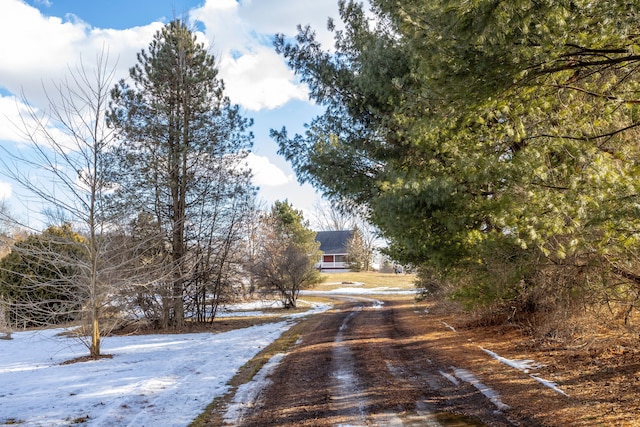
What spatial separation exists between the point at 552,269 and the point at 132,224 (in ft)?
38.7

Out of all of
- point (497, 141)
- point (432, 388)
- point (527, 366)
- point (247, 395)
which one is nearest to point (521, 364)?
point (527, 366)

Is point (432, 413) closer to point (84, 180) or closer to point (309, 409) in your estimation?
point (309, 409)

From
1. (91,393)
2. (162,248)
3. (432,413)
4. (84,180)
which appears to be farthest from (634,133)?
(162,248)

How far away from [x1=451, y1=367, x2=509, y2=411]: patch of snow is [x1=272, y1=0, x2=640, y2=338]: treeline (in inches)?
74.1

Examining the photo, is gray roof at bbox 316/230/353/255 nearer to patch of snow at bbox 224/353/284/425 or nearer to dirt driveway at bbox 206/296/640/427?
dirt driveway at bbox 206/296/640/427

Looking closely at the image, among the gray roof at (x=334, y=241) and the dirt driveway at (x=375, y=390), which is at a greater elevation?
the gray roof at (x=334, y=241)

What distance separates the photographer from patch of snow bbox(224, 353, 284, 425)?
5.71 m

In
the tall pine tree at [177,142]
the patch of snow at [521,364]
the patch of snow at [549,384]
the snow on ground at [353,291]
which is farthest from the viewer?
the snow on ground at [353,291]

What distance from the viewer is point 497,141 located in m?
8.14

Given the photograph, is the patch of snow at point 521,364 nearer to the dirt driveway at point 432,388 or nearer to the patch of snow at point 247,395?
the dirt driveway at point 432,388

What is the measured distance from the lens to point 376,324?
613 inches

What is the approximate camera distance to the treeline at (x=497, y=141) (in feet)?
16.1

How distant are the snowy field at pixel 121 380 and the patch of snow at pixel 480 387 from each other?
3.96 m

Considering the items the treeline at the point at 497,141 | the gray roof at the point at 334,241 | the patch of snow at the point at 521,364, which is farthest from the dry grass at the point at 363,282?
the patch of snow at the point at 521,364
